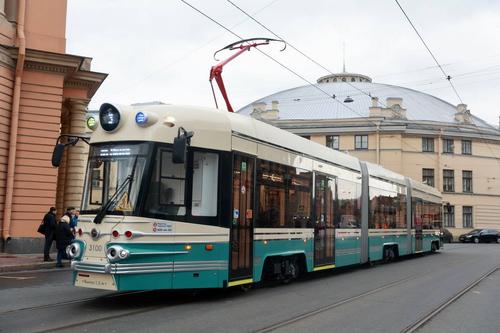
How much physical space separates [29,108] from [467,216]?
49.3m

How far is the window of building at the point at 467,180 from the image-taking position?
2255 inches

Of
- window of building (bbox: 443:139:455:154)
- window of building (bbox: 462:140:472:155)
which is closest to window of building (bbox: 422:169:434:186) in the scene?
window of building (bbox: 443:139:455:154)

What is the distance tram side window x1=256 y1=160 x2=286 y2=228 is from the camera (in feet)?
34.5

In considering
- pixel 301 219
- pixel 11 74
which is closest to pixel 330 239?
pixel 301 219

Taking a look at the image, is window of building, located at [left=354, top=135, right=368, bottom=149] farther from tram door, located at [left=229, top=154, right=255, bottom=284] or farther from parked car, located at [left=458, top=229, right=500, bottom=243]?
tram door, located at [left=229, top=154, right=255, bottom=284]

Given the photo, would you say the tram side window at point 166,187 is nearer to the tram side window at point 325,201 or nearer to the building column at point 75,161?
the tram side window at point 325,201

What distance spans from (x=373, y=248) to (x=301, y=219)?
18.8 ft

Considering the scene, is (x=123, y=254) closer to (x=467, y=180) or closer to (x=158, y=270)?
(x=158, y=270)

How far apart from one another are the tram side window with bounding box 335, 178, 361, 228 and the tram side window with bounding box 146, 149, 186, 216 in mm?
6211

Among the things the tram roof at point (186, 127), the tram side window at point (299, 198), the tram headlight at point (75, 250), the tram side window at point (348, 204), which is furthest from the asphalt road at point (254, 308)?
the tram roof at point (186, 127)

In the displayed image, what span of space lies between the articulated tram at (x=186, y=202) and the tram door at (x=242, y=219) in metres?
0.02

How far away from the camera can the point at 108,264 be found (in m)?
8.31

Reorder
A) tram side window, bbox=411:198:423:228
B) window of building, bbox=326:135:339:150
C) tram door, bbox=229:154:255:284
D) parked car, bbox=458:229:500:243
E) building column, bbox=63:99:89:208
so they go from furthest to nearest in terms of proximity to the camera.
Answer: window of building, bbox=326:135:339:150 < parked car, bbox=458:229:500:243 < building column, bbox=63:99:89:208 < tram side window, bbox=411:198:423:228 < tram door, bbox=229:154:255:284

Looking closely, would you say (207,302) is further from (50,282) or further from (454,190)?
(454,190)
